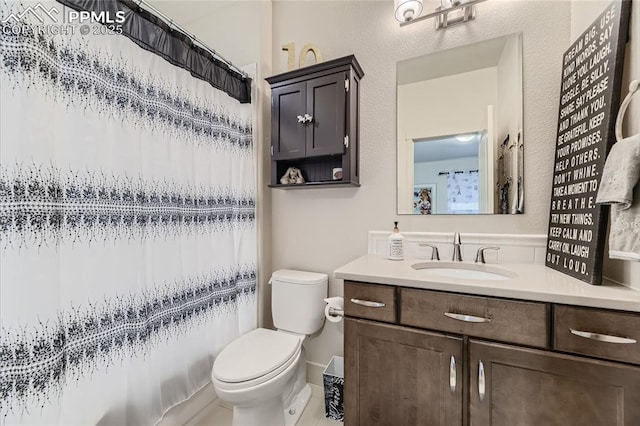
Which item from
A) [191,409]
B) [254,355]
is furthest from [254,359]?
[191,409]

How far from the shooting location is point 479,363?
945 millimetres

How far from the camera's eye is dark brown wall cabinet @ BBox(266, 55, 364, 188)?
1549mm

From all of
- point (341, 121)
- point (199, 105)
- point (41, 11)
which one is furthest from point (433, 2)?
point (41, 11)

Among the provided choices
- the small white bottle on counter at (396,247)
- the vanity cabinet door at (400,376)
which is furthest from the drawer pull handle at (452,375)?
the small white bottle on counter at (396,247)

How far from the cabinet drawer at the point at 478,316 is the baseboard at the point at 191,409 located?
1.28 metres

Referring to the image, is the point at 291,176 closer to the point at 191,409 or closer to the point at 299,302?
the point at 299,302

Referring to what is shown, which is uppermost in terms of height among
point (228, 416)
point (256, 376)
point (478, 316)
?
point (478, 316)

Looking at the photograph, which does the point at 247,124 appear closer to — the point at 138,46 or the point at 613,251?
the point at 138,46

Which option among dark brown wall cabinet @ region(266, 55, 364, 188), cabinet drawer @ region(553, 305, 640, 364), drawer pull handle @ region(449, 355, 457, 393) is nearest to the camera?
cabinet drawer @ region(553, 305, 640, 364)

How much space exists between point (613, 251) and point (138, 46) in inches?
77.2

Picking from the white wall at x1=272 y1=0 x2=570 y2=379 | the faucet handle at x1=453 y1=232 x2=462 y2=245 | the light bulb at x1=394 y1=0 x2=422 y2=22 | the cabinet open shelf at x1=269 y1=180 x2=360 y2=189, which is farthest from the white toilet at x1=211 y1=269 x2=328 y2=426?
the light bulb at x1=394 y1=0 x2=422 y2=22

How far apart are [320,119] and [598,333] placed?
150 cm

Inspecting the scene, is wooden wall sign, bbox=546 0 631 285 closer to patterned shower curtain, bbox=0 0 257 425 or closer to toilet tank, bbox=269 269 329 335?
toilet tank, bbox=269 269 329 335

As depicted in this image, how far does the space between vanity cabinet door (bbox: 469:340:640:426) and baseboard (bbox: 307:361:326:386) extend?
1.06m
